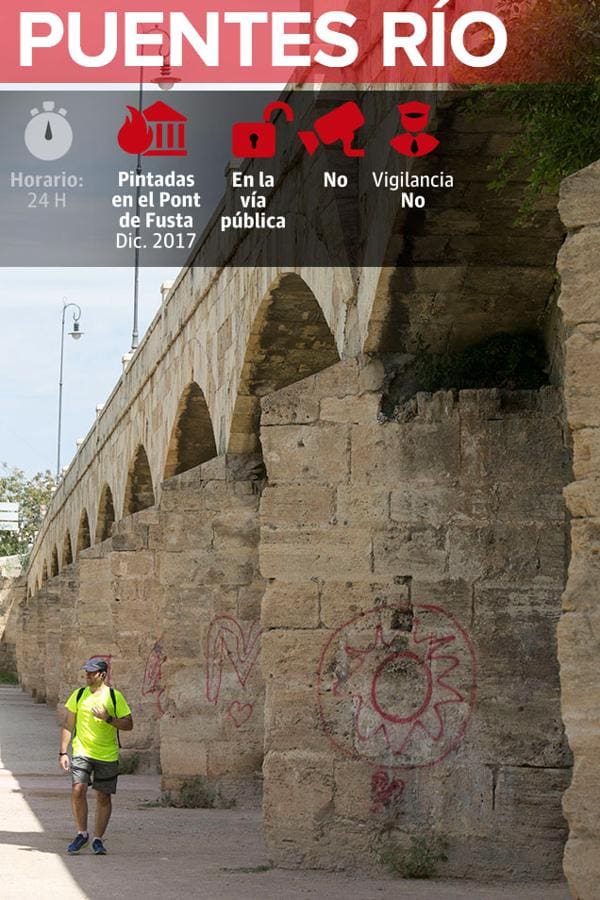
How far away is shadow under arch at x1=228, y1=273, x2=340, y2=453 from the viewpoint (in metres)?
10.6

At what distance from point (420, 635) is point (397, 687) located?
0.30 meters

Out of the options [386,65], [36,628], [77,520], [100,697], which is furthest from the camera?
[36,628]

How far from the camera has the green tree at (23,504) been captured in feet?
213

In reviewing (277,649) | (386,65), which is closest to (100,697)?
(277,649)

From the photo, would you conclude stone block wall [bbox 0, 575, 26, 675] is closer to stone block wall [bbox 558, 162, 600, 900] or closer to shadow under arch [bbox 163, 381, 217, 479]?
shadow under arch [bbox 163, 381, 217, 479]

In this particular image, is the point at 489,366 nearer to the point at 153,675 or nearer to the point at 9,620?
the point at 153,675

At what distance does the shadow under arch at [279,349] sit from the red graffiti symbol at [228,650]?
4.70 ft

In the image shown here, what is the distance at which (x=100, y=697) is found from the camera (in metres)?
9.42

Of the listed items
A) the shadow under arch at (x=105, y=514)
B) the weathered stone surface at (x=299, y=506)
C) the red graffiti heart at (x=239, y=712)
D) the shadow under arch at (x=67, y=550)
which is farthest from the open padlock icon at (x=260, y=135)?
the shadow under arch at (x=67, y=550)

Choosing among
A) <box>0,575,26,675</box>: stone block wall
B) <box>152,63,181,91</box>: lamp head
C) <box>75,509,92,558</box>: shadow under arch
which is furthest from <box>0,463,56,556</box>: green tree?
<box>152,63,181,91</box>: lamp head

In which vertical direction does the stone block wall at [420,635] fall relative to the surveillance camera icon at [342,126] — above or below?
below

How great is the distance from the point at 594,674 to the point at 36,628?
3322cm

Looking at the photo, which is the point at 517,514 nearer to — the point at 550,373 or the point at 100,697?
the point at 550,373

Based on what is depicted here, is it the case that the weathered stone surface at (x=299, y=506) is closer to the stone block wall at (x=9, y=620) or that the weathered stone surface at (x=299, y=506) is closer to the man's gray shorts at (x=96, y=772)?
the man's gray shorts at (x=96, y=772)
